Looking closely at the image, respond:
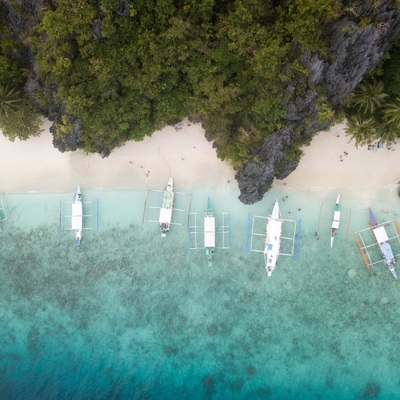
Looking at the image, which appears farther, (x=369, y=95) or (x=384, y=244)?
(x=384, y=244)

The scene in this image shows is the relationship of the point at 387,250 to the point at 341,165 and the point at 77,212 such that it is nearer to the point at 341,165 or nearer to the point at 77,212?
the point at 341,165

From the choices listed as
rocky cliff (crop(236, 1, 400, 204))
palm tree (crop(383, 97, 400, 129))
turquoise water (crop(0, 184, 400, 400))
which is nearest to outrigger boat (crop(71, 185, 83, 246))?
turquoise water (crop(0, 184, 400, 400))

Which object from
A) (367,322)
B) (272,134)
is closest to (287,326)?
(367,322)

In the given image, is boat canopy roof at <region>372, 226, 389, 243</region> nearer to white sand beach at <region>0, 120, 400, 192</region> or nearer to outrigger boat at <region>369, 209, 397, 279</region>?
outrigger boat at <region>369, 209, 397, 279</region>


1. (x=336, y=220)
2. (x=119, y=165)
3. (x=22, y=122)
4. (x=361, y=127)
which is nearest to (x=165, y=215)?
(x=119, y=165)

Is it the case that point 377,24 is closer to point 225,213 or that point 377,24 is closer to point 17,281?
point 225,213

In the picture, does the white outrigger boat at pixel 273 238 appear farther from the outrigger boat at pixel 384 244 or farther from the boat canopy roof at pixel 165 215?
the boat canopy roof at pixel 165 215

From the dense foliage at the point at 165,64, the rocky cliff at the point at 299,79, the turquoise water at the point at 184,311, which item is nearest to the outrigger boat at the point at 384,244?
the turquoise water at the point at 184,311
